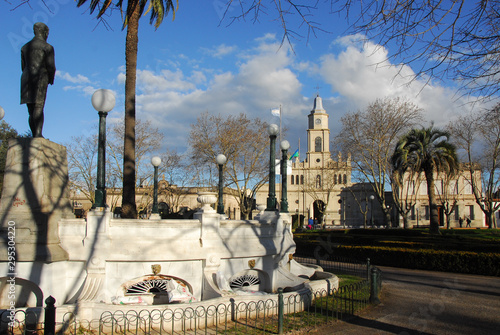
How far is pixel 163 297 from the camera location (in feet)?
28.4

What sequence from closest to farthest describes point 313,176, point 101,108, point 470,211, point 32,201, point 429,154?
point 32,201, point 101,108, point 429,154, point 470,211, point 313,176

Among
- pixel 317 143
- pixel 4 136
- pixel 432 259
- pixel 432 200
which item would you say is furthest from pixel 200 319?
pixel 317 143

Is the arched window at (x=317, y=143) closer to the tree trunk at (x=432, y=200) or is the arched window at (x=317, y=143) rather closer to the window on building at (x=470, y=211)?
the window on building at (x=470, y=211)

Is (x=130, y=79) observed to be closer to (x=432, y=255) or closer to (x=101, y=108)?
(x=101, y=108)

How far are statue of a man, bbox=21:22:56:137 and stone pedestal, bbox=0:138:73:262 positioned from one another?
0.71m

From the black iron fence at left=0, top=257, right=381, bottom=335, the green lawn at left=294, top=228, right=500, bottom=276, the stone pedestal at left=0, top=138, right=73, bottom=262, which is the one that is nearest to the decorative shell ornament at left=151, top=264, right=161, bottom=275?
the black iron fence at left=0, top=257, right=381, bottom=335

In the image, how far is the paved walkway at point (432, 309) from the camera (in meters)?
7.89

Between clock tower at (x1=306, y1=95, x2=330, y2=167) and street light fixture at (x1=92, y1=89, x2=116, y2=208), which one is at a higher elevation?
clock tower at (x1=306, y1=95, x2=330, y2=167)

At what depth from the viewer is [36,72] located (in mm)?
8516

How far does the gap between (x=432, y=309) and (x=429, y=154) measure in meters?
18.9

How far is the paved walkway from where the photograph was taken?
789cm

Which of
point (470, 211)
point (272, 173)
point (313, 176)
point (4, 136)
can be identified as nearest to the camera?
point (272, 173)

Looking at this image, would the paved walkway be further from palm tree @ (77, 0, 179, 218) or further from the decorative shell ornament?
palm tree @ (77, 0, 179, 218)

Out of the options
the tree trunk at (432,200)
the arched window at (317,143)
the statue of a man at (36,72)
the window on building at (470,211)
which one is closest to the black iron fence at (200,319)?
the statue of a man at (36,72)
